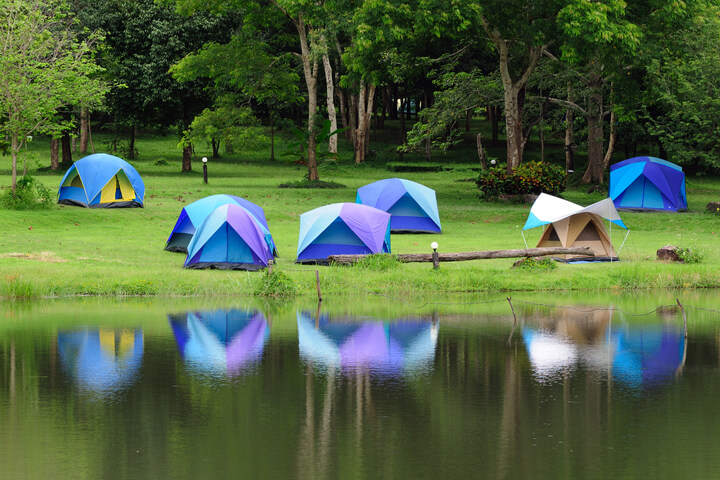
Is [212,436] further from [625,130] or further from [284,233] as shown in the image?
[625,130]

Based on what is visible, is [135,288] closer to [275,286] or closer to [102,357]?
[275,286]

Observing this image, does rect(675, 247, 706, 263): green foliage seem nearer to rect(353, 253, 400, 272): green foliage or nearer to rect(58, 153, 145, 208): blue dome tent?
rect(353, 253, 400, 272): green foliage

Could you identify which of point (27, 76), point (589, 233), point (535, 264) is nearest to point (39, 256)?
point (27, 76)

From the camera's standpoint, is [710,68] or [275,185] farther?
[275,185]

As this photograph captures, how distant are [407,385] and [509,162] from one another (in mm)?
27900

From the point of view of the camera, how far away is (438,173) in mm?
57094

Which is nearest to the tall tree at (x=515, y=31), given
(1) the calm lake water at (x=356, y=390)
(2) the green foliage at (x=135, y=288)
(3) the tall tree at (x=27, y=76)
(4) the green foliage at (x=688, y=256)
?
(4) the green foliage at (x=688, y=256)

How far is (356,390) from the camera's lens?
13.1 meters

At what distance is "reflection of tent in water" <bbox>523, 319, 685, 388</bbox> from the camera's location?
1425 cm

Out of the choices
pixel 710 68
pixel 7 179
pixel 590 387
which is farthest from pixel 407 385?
pixel 7 179

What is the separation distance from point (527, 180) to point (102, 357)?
26.9m

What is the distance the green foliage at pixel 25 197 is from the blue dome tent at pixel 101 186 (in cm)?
245

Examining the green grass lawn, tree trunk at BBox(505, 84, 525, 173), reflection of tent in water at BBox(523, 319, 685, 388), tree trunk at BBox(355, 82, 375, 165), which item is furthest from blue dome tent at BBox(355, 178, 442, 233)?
tree trunk at BBox(355, 82, 375, 165)

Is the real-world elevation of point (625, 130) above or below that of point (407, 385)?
above
